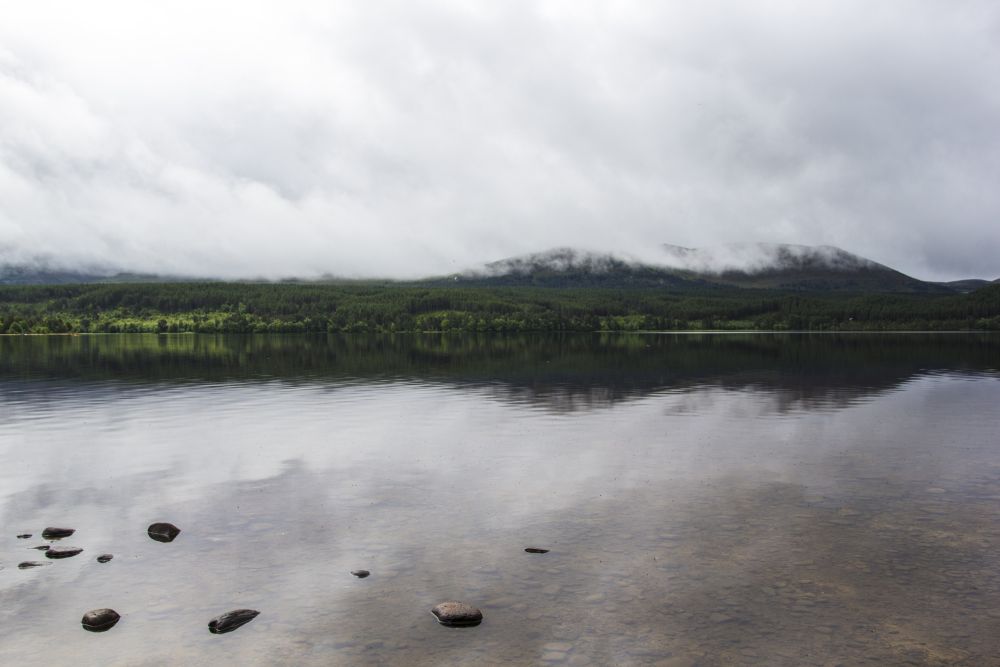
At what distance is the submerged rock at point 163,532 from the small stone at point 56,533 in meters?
3.13

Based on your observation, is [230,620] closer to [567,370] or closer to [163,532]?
[163,532]

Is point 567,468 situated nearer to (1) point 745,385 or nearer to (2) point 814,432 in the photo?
(2) point 814,432

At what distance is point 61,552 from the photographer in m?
26.8

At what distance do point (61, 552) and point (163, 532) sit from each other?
11.4ft

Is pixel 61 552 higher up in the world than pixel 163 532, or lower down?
lower down

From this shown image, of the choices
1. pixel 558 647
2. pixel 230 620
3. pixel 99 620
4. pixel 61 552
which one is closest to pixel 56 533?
pixel 61 552

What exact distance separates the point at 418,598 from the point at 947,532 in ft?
69.0

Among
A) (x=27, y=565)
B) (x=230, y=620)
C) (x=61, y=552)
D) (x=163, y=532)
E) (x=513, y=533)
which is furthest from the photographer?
(x=513, y=533)

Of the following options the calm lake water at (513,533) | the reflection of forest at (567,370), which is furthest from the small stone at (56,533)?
the reflection of forest at (567,370)

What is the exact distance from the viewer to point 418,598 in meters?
22.7

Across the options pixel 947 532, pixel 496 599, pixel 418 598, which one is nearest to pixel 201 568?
pixel 418 598

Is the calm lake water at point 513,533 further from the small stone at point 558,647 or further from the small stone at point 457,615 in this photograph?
the small stone at point 457,615

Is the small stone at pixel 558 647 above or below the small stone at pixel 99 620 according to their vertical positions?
above

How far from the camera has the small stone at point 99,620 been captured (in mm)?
20734
